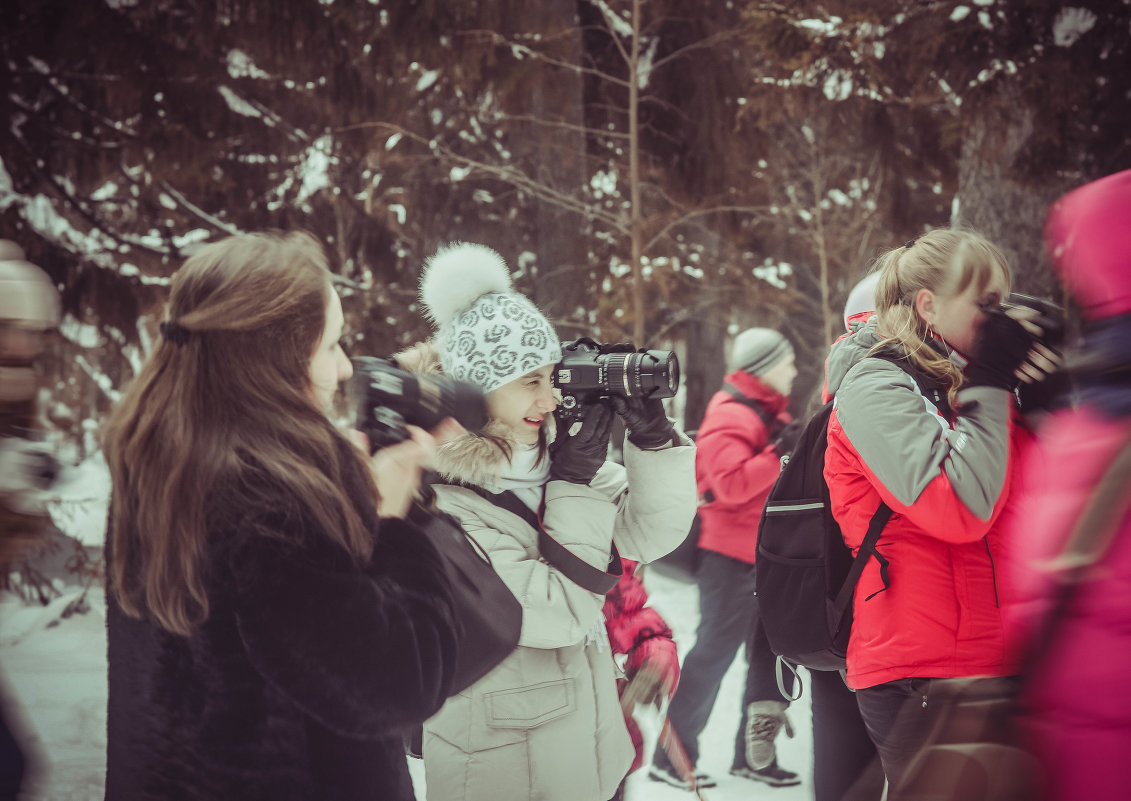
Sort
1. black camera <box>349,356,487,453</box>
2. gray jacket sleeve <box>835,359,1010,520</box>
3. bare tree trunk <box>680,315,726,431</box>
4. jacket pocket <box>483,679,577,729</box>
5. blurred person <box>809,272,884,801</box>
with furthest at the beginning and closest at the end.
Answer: bare tree trunk <box>680,315,726,431</box>
blurred person <box>809,272,884,801</box>
jacket pocket <box>483,679,577,729</box>
gray jacket sleeve <box>835,359,1010,520</box>
black camera <box>349,356,487,453</box>

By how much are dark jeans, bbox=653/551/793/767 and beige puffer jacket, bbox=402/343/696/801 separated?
1.93 meters

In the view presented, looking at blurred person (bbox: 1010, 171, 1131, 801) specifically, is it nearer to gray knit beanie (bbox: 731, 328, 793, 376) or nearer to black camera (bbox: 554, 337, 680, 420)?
black camera (bbox: 554, 337, 680, 420)

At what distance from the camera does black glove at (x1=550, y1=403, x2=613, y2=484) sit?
2.02m

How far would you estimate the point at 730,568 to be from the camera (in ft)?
13.6

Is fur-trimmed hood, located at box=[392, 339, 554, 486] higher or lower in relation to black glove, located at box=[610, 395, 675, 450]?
lower

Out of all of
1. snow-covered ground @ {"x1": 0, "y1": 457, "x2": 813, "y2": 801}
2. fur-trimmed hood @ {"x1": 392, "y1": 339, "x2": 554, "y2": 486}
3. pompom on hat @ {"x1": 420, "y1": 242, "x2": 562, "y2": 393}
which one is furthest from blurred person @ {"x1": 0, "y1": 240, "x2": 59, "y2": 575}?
snow-covered ground @ {"x1": 0, "y1": 457, "x2": 813, "y2": 801}

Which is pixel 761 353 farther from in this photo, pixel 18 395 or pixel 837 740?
pixel 18 395

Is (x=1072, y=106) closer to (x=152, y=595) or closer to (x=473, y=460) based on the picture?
(x=473, y=460)

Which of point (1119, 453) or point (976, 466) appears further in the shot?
point (976, 466)

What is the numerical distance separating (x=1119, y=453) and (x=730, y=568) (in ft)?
10.6

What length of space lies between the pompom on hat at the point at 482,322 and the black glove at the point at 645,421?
0.73 feet

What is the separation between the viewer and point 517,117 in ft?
20.3

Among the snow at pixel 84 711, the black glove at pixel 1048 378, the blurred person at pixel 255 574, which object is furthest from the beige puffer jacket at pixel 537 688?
the black glove at pixel 1048 378

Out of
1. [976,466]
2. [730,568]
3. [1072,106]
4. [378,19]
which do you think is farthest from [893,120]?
[976,466]
